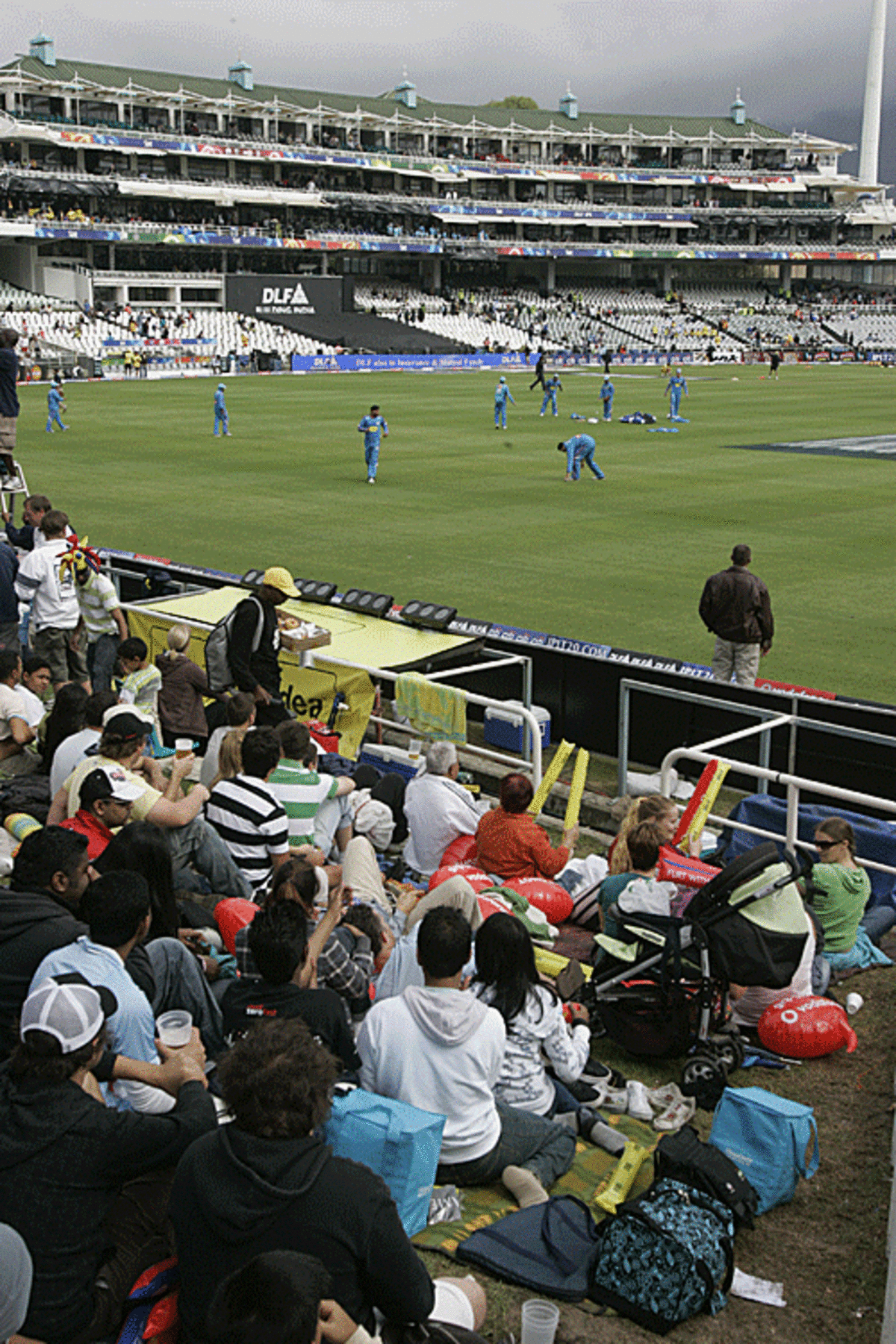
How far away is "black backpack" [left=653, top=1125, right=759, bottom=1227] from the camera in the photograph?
14.0ft

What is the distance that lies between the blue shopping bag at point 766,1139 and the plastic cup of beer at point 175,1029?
76.8 inches

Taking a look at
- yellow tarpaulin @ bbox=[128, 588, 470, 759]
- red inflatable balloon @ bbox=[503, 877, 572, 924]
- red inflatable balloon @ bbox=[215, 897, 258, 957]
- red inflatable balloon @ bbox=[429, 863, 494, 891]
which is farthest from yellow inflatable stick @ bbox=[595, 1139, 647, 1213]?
yellow tarpaulin @ bbox=[128, 588, 470, 759]

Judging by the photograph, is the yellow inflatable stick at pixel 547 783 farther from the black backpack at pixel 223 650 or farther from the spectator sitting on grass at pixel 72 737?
the spectator sitting on grass at pixel 72 737

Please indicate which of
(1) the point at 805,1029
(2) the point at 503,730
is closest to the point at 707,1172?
(1) the point at 805,1029

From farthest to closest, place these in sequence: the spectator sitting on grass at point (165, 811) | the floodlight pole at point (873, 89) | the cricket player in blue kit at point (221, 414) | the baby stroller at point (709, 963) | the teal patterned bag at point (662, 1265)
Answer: the floodlight pole at point (873, 89) < the cricket player in blue kit at point (221, 414) < the spectator sitting on grass at point (165, 811) < the baby stroller at point (709, 963) < the teal patterned bag at point (662, 1265)

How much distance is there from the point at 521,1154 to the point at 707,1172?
25.7 inches

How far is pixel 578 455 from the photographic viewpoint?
2489 cm

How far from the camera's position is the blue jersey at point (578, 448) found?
80.7 ft

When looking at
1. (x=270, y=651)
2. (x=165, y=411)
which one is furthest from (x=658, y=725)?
(x=165, y=411)

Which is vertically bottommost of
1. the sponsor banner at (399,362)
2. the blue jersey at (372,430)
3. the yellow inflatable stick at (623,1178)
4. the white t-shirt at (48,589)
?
the yellow inflatable stick at (623,1178)

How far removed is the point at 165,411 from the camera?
130ft

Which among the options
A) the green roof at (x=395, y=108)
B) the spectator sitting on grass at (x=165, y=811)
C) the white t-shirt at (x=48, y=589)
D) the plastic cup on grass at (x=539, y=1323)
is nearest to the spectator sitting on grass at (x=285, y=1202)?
the plastic cup on grass at (x=539, y=1323)

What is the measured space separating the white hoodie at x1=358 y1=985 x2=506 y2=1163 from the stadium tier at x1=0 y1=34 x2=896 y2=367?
5762cm

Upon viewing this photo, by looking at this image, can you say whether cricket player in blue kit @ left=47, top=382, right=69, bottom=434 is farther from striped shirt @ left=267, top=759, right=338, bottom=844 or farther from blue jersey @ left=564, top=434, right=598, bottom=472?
striped shirt @ left=267, top=759, right=338, bottom=844
